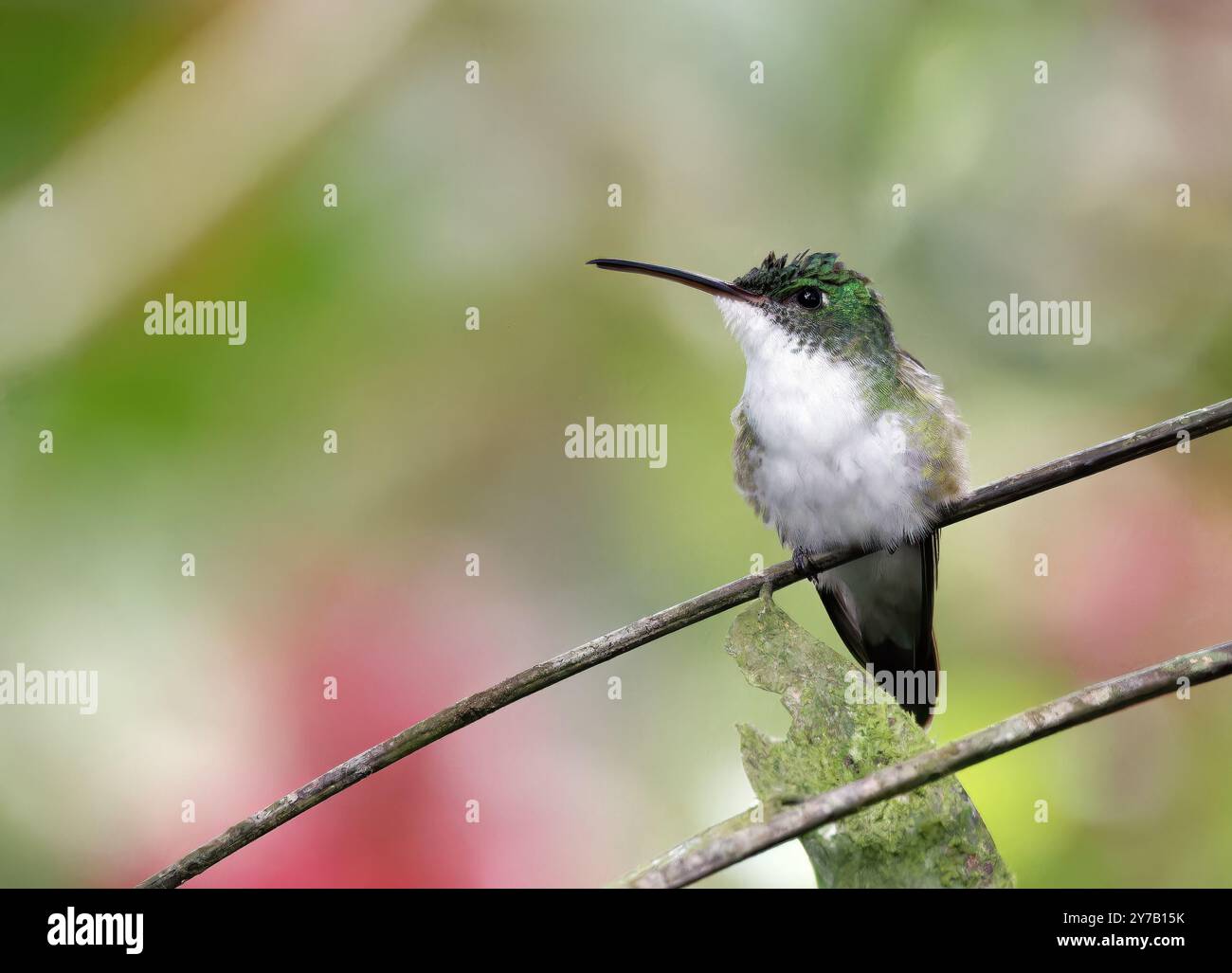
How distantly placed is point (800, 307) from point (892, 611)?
0.75m

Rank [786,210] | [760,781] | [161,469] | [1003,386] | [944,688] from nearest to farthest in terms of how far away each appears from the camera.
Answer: [760,781], [944,688], [161,469], [1003,386], [786,210]

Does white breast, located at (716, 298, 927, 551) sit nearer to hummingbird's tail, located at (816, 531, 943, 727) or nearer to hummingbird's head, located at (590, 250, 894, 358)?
hummingbird's head, located at (590, 250, 894, 358)

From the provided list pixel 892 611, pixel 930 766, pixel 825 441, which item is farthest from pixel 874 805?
pixel 892 611

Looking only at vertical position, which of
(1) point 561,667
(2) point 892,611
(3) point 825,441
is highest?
(3) point 825,441

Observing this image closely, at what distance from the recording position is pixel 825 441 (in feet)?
7.12

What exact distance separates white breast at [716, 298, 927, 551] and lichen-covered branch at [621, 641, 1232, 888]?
46.5 inches

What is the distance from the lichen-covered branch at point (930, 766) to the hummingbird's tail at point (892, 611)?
1364 millimetres

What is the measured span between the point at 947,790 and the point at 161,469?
77.3 inches

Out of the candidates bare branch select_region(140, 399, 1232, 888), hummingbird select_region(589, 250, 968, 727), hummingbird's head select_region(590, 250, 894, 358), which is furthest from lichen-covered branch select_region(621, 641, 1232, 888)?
hummingbird's head select_region(590, 250, 894, 358)

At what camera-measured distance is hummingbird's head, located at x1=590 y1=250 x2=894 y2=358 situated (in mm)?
2225

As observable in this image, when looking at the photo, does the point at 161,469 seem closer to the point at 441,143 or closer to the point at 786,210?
the point at 441,143

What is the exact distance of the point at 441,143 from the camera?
117 inches

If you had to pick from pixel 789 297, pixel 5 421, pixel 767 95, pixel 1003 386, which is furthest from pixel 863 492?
pixel 5 421

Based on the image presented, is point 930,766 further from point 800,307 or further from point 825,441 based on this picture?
point 800,307
